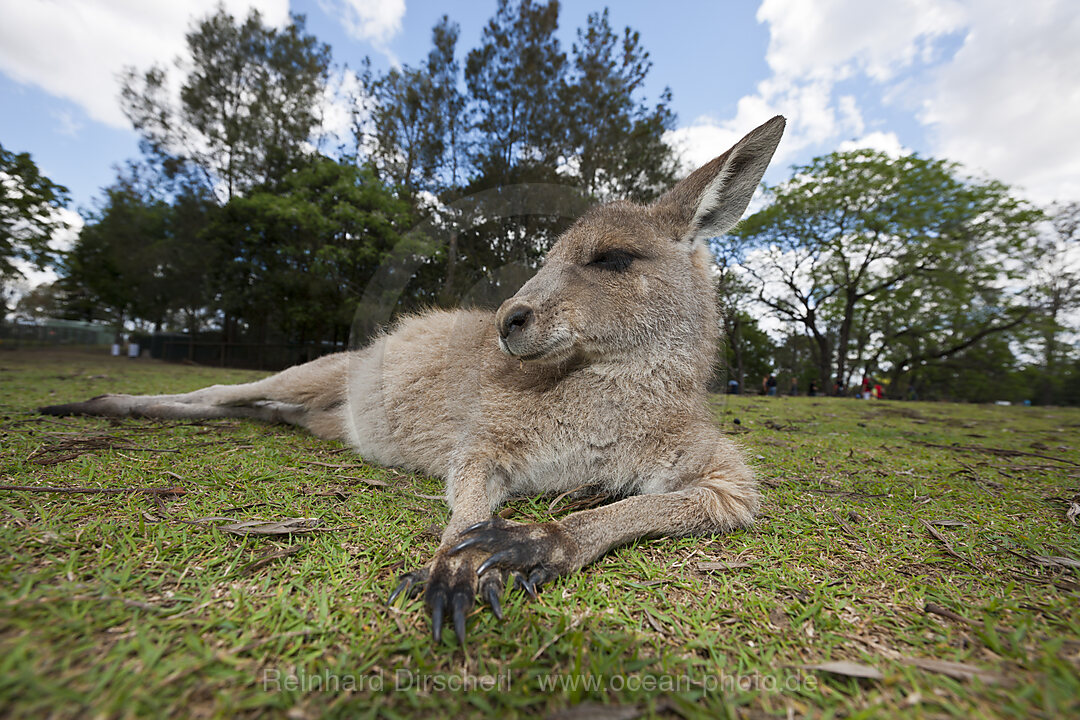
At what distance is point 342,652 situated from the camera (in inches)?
38.8

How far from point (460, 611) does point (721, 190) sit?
2.26 metres

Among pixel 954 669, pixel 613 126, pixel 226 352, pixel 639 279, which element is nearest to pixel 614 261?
pixel 639 279

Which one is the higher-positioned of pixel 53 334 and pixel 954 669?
pixel 53 334

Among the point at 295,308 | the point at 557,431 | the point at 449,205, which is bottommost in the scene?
the point at 557,431

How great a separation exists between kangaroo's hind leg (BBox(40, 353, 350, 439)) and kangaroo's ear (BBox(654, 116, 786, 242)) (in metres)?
2.65

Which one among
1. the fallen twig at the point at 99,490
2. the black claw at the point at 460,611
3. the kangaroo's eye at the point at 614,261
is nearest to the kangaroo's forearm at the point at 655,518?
the black claw at the point at 460,611

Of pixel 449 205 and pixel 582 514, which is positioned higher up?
pixel 449 205

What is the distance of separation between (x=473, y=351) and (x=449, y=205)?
11.0 meters

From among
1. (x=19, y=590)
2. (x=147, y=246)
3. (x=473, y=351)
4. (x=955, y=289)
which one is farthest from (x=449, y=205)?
(x=955, y=289)

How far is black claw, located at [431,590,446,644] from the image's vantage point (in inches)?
42.8

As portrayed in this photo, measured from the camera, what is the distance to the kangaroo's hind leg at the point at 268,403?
3.36 m

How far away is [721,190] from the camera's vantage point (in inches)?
91.2

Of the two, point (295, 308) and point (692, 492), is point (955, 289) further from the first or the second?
point (295, 308)

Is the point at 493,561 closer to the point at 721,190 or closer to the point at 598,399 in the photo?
the point at 598,399
